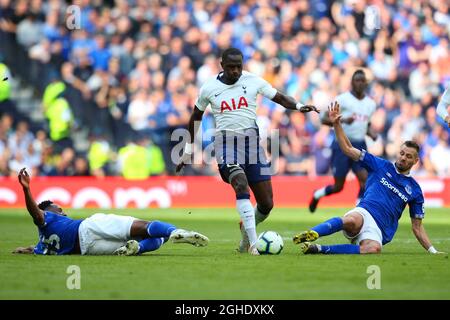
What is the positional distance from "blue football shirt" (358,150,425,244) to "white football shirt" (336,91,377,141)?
264 inches

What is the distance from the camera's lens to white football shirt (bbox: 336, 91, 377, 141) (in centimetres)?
1931

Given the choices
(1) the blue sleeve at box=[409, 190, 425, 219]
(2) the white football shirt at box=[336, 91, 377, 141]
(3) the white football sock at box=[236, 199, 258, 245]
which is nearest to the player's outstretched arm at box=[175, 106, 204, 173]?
(3) the white football sock at box=[236, 199, 258, 245]

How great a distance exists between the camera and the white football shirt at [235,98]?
1316cm

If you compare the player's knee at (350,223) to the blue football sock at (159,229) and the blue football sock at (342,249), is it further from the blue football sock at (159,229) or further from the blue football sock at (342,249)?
the blue football sock at (159,229)

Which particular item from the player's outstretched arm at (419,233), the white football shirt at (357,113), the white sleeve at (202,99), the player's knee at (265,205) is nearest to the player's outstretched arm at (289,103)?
the white sleeve at (202,99)

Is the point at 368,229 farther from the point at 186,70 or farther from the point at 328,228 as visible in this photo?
the point at 186,70

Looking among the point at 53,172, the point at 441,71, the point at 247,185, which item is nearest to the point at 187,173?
the point at 53,172

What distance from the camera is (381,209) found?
12.4 meters

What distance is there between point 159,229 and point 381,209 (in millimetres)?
2719

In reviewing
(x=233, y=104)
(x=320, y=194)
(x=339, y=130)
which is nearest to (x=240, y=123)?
(x=233, y=104)

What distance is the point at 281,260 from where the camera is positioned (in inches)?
457

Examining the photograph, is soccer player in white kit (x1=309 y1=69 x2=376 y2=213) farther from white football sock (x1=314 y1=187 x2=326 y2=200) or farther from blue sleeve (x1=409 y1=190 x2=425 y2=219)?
blue sleeve (x1=409 y1=190 x2=425 y2=219)
